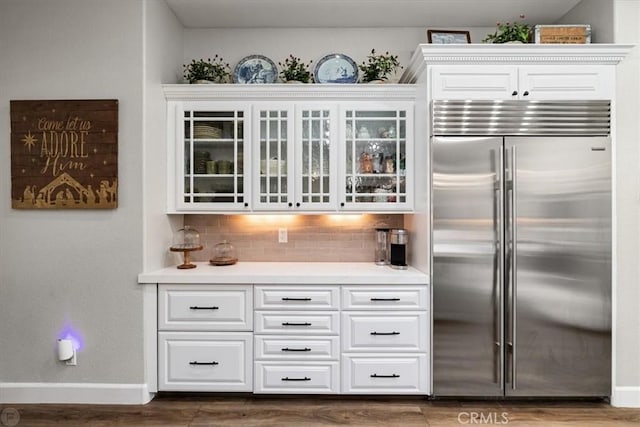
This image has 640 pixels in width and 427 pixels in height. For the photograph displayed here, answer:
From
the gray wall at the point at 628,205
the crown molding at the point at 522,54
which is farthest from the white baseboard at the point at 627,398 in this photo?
the crown molding at the point at 522,54

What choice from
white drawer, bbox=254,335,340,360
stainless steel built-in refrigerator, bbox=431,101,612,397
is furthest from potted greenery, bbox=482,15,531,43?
white drawer, bbox=254,335,340,360

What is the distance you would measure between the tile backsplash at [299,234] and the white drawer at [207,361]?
0.80m

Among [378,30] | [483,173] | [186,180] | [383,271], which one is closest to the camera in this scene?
[483,173]

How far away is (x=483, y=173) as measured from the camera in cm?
254

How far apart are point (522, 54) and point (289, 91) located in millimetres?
1581

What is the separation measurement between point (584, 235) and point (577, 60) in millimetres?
1142

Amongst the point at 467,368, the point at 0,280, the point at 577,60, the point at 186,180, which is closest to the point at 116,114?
the point at 186,180

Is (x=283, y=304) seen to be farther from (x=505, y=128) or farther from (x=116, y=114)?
(x=505, y=128)

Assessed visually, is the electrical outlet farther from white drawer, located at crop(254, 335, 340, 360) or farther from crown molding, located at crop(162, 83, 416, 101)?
crown molding, located at crop(162, 83, 416, 101)

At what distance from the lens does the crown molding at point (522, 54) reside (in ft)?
8.33

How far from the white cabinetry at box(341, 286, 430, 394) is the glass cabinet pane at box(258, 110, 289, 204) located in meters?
0.91

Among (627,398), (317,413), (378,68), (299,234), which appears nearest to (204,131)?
(299,234)

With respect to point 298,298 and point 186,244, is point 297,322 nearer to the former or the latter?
point 298,298

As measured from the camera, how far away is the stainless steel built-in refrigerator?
254 centimetres
